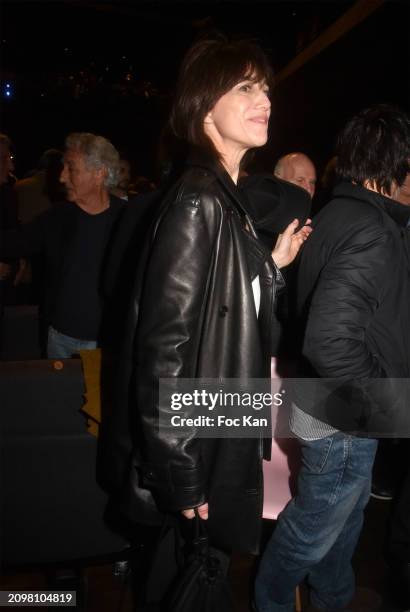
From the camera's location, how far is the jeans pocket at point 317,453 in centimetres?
155

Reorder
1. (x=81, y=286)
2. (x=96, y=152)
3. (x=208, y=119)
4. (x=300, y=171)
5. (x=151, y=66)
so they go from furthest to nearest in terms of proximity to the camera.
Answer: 1. (x=151, y=66)
2. (x=300, y=171)
3. (x=96, y=152)
4. (x=81, y=286)
5. (x=208, y=119)

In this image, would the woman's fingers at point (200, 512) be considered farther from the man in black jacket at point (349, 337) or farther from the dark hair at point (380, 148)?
the dark hair at point (380, 148)

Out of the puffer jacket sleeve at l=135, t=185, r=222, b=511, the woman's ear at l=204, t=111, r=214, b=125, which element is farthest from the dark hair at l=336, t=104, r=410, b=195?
the puffer jacket sleeve at l=135, t=185, r=222, b=511

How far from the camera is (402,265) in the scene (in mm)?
1452

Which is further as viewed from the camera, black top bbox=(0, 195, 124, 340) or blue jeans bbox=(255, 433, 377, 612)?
black top bbox=(0, 195, 124, 340)

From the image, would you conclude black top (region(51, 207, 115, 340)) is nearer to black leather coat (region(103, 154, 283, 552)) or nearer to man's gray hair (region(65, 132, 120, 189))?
man's gray hair (region(65, 132, 120, 189))

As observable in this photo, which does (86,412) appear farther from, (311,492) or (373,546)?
(373,546)

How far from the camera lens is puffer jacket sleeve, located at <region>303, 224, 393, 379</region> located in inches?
53.9

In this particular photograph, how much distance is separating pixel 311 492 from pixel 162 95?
1030 centimetres

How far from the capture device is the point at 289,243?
5.35ft

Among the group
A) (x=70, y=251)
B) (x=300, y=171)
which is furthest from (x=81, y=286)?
(x=300, y=171)

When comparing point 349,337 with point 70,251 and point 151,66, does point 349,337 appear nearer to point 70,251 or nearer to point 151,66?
point 70,251

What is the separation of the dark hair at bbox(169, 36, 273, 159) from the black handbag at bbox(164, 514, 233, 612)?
98cm

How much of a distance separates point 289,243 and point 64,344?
4.50 ft
